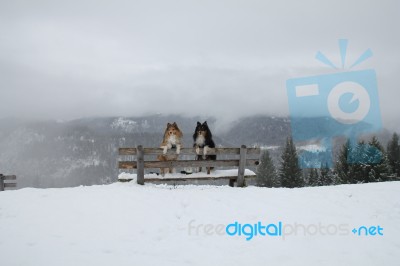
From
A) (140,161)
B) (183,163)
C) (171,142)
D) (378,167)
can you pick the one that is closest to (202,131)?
(171,142)

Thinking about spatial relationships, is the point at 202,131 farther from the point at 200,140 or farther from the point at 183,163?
the point at 183,163

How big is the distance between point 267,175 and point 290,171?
4269 millimetres

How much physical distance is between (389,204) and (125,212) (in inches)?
378

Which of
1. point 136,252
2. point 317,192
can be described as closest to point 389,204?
point 317,192

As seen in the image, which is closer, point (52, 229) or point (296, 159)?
point (52, 229)

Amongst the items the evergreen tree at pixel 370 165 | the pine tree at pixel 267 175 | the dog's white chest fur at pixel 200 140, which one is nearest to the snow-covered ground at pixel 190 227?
the dog's white chest fur at pixel 200 140

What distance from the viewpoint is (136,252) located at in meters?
6.89

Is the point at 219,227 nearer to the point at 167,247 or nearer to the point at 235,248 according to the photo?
the point at 235,248

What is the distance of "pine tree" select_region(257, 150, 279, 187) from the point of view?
141ft

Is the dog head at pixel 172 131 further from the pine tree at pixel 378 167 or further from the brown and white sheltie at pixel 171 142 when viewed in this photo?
the pine tree at pixel 378 167

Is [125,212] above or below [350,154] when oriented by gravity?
below

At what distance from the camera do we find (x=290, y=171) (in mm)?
40156

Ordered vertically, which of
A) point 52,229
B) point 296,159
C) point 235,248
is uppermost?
point 296,159

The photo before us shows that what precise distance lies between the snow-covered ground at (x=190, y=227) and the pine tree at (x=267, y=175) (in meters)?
31.7
